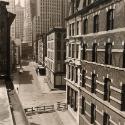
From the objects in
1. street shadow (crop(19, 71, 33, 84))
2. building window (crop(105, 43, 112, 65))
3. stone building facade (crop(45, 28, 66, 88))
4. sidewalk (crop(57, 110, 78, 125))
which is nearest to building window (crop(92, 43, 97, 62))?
building window (crop(105, 43, 112, 65))

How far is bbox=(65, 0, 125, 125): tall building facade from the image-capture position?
21.1 metres

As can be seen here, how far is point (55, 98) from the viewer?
48.7 metres

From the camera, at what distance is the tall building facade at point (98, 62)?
21.1 m

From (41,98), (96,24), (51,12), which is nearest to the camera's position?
(96,24)

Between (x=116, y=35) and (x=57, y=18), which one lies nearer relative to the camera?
(x=116, y=35)

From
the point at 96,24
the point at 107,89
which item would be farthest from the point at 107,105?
the point at 96,24

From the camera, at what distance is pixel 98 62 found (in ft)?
84.3

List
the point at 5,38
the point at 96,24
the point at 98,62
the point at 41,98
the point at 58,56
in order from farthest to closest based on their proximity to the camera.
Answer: the point at 58,56 → the point at 41,98 → the point at 96,24 → the point at 98,62 → the point at 5,38

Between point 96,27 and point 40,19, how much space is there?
151 meters

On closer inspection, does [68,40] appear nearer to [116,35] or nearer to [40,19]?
[116,35]

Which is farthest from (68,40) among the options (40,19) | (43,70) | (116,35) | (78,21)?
(40,19)

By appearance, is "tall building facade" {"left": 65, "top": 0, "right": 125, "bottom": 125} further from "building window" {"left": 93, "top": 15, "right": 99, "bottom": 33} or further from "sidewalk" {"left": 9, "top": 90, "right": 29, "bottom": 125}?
"sidewalk" {"left": 9, "top": 90, "right": 29, "bottom": 125}

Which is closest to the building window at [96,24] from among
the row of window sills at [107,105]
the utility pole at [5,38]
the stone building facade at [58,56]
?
the row of window sills at [107,105]

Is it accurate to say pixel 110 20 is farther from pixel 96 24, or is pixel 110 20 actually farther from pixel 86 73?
pixel 86 73
